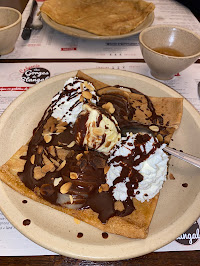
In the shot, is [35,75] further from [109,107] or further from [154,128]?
[154,128]

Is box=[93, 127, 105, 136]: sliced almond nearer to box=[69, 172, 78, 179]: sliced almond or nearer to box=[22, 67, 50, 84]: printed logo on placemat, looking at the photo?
box=[69, 172, 78, 179]: sliced almond

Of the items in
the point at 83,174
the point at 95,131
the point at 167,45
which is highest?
the point at 167,45

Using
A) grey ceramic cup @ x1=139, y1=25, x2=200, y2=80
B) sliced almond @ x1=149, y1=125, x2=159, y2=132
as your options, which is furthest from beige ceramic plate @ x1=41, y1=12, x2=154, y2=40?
sliced almond @ x1=149, y1=125, x2=159, y2=132

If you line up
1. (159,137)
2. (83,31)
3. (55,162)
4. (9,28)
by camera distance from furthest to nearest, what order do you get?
(83,31) < (9,28) < (159,137) < (55,162)

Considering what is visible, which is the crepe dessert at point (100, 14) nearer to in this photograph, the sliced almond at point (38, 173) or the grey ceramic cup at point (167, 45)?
the grey ceramic cup at point (167, 45)

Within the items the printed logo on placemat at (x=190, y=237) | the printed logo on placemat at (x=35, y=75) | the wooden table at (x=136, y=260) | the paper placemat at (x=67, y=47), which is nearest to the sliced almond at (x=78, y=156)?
the wooden table at (x=136, y=260)

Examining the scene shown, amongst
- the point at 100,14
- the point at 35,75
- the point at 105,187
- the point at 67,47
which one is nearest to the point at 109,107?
the point at 105,187
